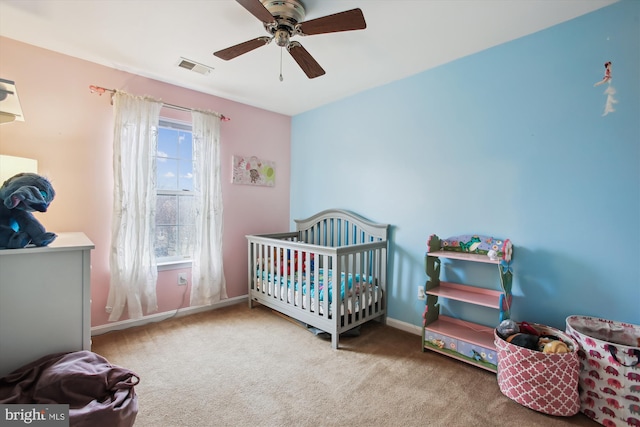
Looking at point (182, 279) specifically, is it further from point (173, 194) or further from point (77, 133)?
point (77, 133)

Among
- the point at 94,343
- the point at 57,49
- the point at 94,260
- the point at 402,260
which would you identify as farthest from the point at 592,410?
the point at 57,49

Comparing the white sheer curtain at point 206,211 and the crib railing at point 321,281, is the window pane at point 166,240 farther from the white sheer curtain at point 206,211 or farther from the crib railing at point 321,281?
the crib railing at point 321,281

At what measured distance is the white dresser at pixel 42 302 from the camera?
4.09 feet

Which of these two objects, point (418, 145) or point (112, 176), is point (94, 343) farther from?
point (418, 145)

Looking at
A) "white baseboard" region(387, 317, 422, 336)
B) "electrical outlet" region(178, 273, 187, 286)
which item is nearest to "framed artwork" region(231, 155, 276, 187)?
"electrical outlet" region(178, 273, 187, 286)

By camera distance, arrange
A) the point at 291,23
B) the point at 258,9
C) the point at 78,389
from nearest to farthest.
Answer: the point at 78,389 < the point at 258,9 < the point at 291,23

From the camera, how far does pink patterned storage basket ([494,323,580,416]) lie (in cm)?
155

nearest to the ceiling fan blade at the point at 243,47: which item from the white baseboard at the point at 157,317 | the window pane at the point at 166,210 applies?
the window pane at the point at 166,210

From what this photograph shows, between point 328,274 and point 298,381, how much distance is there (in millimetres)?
867

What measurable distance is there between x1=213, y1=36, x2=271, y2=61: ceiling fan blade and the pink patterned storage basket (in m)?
2.35

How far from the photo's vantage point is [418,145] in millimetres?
2604

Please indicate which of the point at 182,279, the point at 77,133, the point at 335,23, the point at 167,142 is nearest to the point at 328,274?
the point at 182,279

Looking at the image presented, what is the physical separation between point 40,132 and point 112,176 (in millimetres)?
554

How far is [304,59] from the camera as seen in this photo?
1.83m
